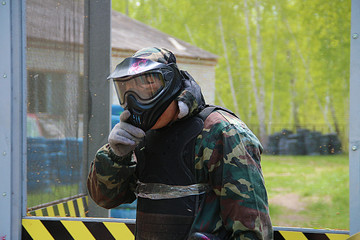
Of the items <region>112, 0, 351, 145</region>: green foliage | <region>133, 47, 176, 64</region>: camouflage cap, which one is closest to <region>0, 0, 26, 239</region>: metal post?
<region>112, 0, 351, 145</region>: green foliage

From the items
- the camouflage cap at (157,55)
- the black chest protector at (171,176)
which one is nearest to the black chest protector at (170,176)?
the black chest protector at (171,176)

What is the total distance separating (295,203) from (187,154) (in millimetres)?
1178

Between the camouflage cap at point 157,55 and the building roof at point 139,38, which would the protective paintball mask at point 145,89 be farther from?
the building roof at point 139,38

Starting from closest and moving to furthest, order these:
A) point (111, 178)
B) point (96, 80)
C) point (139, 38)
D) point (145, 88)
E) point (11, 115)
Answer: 1. point (145, 88)
2. point (111, 178)
3. point (11, 115)
4. point (139, 38)
5. point (96, 80)

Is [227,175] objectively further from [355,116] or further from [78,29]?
[78,29]

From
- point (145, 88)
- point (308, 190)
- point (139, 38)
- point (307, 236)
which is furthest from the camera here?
point (139, 38)

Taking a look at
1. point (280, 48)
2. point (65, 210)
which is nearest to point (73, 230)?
point (65, 210)

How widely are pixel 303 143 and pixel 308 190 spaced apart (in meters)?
0.29

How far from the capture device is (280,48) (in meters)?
2.99

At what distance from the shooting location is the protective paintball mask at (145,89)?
2.00 m

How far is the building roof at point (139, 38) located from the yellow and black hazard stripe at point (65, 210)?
1.11 m

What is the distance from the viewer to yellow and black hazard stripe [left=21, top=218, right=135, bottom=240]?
3156mm

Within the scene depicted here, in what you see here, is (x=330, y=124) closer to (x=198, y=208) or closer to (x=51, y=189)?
(x=198, y=208)

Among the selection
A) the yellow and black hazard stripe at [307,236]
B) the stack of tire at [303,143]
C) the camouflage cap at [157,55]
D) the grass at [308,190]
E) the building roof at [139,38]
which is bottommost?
the yellow and black hazard stripe at [307,236]
